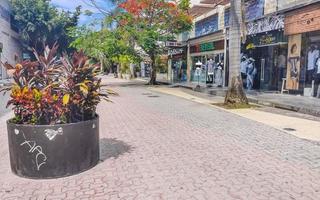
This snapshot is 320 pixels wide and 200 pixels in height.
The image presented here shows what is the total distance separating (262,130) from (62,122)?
5220 mm

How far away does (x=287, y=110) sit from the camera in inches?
472

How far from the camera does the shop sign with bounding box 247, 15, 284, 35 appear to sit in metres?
16.5

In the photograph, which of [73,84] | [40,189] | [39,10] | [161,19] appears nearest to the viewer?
[40,189]

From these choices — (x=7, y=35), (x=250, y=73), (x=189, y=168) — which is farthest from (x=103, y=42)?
(x=7, y=35)

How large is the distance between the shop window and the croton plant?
20.8 meters

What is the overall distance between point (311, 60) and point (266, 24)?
377cm

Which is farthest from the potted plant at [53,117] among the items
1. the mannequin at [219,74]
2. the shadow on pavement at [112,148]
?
the mannequin at [219,74]

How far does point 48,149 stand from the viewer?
4559 millimetres

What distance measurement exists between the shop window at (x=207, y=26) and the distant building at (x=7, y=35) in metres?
20.5

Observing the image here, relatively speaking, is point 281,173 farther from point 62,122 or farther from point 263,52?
point 263,52

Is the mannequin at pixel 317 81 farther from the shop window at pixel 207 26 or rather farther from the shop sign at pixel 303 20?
the shop window at pixel 207 26

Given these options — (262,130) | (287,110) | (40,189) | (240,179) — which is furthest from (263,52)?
(40,189)

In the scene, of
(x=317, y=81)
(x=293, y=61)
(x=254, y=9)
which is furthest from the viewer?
(x=254, y=9)

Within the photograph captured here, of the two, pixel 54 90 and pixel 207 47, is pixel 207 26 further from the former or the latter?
pixel 54 90
